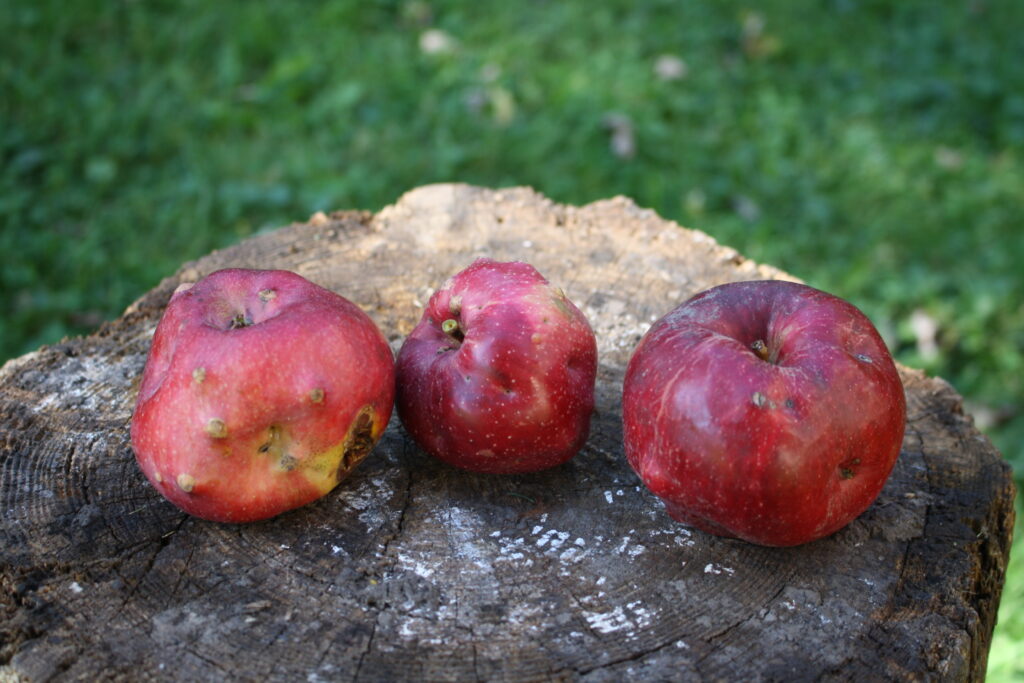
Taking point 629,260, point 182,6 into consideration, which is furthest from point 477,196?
point 182,6

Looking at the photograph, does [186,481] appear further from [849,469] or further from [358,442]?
[849,469]

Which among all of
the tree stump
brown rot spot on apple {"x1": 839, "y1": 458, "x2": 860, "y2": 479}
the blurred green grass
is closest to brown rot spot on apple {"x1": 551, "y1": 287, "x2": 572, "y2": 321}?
the tree stump

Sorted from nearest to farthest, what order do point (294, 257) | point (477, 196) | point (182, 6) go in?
1. point (294, 257)
2. point (477, 196)
3. point (182, 6)

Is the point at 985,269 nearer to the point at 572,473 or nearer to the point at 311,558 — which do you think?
the point at 572,473

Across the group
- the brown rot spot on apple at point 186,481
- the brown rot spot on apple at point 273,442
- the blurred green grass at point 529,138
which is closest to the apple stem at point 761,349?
the brown rot spot on apple at point 273,442

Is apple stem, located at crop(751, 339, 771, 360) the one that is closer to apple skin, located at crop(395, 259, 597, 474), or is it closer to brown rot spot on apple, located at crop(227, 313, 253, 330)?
apple skin, located at crop(395, 259, 597, 474)

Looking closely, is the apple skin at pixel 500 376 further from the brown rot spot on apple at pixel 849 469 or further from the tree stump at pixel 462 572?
the brown rot spot on apple at pixel 849 469

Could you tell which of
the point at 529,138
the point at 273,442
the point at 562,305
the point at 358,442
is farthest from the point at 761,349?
the point at 529,138
